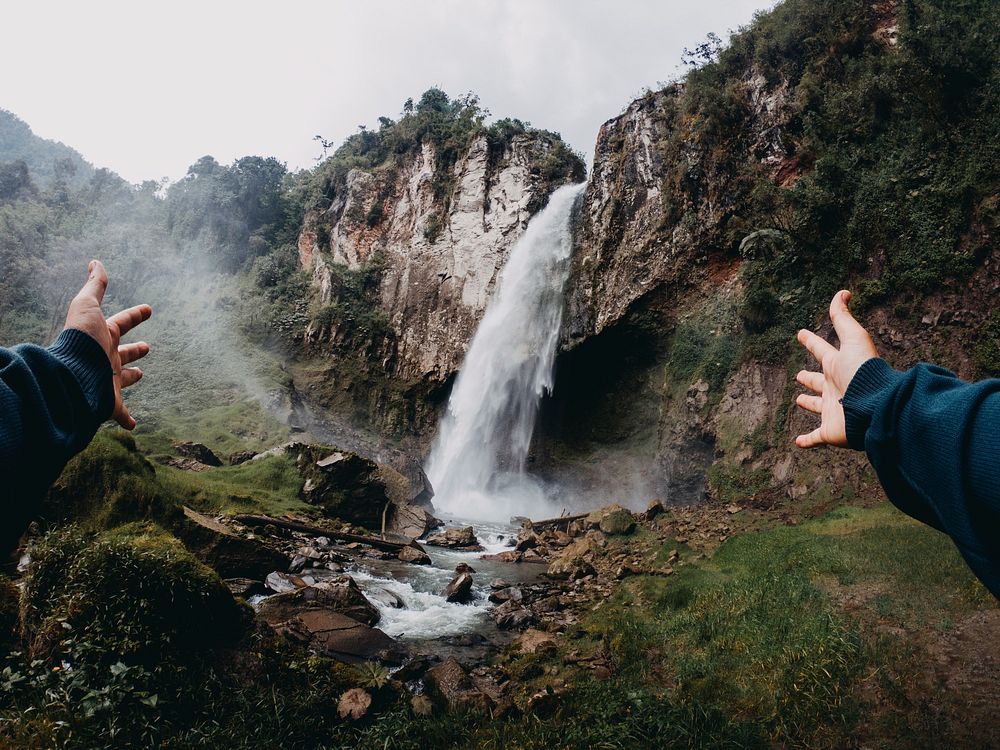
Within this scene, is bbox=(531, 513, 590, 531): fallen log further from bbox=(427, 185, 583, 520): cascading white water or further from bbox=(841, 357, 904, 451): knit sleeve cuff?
bbox=(841, 357, 904, 451): knit sleeve cuff

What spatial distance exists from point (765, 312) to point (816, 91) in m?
7.69

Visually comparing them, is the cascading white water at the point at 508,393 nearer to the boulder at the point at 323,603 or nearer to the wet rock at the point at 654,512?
the wet rock at the point at 654,512

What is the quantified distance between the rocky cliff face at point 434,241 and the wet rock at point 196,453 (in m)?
12.8

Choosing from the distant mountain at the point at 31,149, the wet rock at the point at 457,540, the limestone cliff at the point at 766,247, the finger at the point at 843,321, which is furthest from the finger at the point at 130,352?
the distant mountain at the point at 31,149

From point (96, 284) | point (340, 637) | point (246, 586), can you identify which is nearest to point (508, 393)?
point (246, 586)

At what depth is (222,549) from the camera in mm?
9391

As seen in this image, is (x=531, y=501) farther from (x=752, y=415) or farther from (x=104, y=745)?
(x=104, y=745)

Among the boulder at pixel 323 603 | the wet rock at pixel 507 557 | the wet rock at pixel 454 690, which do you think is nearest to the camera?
the wet rock at pixel 454 690

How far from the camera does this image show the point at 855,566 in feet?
26.7

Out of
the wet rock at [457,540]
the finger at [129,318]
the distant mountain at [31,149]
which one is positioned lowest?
the wet rock at [457,540]

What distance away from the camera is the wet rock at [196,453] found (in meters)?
19.3

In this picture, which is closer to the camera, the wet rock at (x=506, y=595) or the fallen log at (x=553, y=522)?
the wet rock at (x=506, y=595)

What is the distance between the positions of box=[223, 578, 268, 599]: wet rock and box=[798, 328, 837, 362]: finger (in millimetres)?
9107

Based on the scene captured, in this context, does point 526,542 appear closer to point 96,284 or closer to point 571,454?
point 571,454
